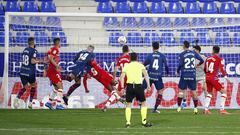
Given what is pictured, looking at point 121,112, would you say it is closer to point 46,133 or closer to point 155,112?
point 155,112

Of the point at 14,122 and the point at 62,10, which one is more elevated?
the point at 62,10

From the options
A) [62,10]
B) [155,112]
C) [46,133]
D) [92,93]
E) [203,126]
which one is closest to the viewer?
[46,133]

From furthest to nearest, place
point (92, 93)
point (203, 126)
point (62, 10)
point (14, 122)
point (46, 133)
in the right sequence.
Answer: point (62, 10)
point (92, 93)
point (14, 122)
point (203, 126)
point (46, 133)

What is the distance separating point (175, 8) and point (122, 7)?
2292 mm

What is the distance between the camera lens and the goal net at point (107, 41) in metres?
25.9

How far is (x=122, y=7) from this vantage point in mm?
32125

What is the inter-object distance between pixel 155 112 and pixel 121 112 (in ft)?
3.50

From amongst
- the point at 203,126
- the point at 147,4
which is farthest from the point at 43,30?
the point at 203,126

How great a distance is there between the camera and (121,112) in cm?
2350

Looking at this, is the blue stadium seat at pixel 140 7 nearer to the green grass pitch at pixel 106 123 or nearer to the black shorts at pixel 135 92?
the green grass pitch at pixel 106 123

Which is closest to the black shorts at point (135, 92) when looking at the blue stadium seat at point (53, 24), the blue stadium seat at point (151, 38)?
the blue stadium seat at point (151, 38)

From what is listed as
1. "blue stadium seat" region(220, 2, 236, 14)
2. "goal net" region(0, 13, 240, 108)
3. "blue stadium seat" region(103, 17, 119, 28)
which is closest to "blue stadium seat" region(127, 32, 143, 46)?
"goal net" region(0, 13, 240, 108)

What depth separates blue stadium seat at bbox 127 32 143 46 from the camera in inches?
1056

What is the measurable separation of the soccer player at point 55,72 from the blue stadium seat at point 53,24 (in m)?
2.94
